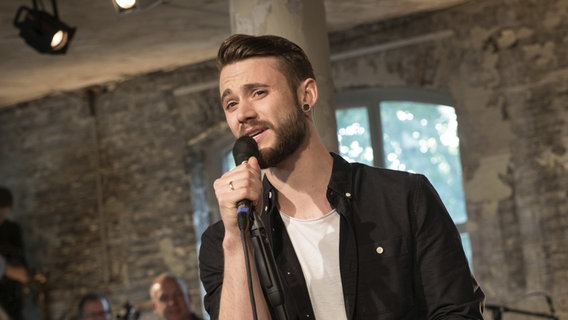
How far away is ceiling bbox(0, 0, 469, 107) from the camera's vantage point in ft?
23.9

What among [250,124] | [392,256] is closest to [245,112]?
[250,124]

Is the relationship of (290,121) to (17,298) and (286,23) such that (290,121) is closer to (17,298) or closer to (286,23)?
(286,23)

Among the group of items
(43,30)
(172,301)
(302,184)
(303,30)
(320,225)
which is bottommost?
(172,301)

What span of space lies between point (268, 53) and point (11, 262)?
A: 762cm

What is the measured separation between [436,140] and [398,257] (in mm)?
6064

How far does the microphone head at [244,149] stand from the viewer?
212cm

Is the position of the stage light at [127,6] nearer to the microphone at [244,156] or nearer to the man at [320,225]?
the man at [320,225]

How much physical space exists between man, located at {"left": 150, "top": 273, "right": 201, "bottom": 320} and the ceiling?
2079mm

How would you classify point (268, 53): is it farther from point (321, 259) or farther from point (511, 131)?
point (511, 131)

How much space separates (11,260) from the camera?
9609 mm

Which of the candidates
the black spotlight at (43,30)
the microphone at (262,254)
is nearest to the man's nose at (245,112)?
the microphone at (262,254)

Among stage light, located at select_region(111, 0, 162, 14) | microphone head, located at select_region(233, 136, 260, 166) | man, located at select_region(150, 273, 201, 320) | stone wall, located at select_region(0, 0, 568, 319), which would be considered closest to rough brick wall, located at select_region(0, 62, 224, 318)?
stone wall, located at select_region(0, 0, 568, 319)

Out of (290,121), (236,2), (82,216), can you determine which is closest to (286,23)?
(236,2)

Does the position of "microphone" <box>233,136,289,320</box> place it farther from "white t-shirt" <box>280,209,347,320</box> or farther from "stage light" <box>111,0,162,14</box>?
"stage light" <box>111,0,162,14</box>
